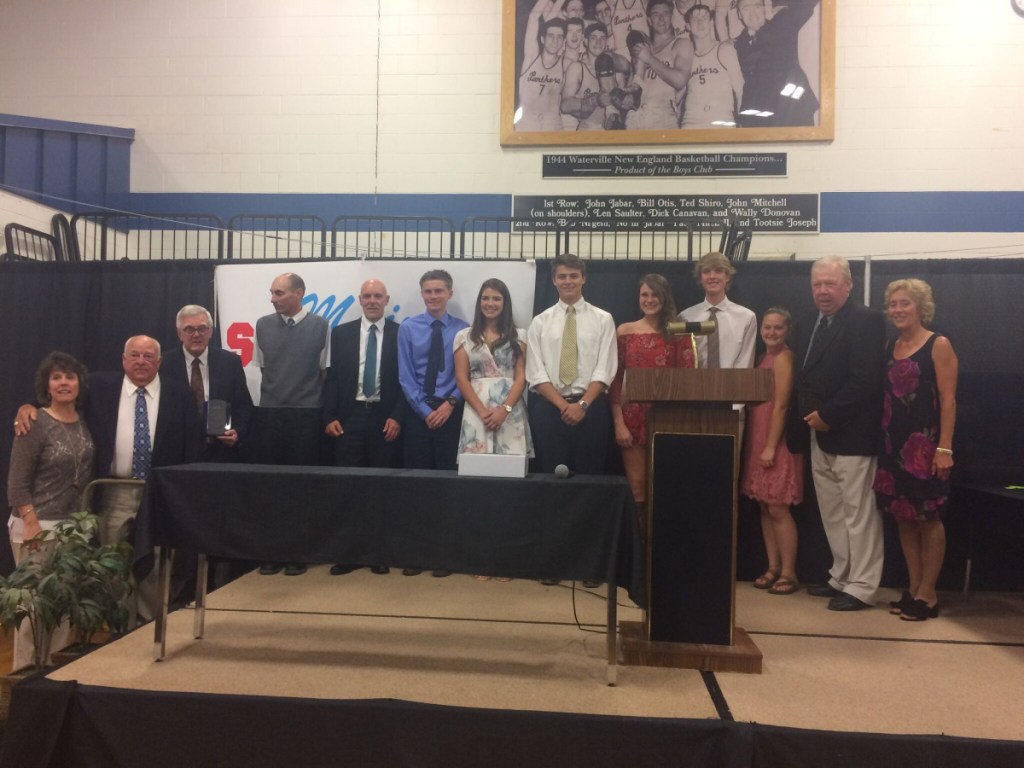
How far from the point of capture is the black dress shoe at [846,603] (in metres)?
3.21

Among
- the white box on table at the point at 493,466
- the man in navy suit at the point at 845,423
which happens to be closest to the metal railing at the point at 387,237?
the man in navy suit at the point at 845,423

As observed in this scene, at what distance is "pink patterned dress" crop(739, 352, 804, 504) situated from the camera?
11.4 feet

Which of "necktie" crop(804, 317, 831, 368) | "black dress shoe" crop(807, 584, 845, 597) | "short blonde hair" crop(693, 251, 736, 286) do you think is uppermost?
"short blonde hair" crop(693, 251, 736, 286)

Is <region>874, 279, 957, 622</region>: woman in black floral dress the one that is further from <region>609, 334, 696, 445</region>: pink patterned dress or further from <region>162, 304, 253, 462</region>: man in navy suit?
<region>162, 304, 253, 462</region>: man in navy suit

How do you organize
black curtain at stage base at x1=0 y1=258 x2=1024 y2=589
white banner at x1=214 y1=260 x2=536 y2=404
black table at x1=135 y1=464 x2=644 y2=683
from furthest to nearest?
white banner at x1=214 y1=260 x2=536 y2=404 < black curtain at stage base at x1=0 y1=258 x2=1024 y2=589 < black table at x1=135 y1=464 x2=644 y2=683

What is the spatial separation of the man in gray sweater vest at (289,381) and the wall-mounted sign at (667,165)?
3012 millimetres

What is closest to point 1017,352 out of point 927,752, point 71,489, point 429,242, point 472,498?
point 927,752

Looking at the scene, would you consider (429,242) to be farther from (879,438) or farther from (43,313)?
(879,438)

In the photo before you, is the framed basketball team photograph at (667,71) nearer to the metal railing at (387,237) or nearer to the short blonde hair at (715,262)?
the metal railing at (387,237)

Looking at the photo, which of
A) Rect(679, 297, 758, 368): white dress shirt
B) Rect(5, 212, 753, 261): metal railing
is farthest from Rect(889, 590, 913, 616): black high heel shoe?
Rect(5, 212, 753, 261): metal railing

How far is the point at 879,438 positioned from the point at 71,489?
3698 mm

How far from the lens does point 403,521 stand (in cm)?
236

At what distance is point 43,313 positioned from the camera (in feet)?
14.4

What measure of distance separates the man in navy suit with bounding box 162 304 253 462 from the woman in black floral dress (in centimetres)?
322
